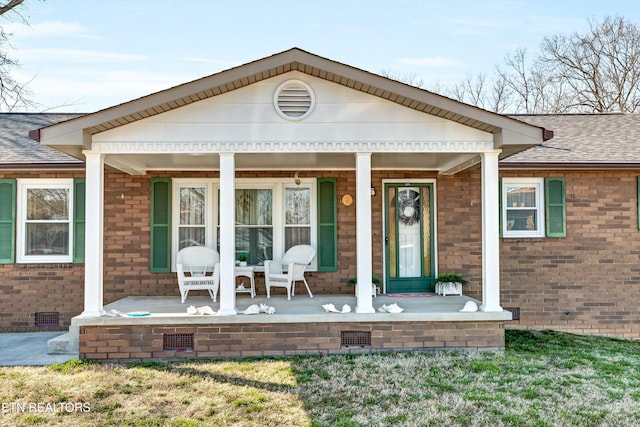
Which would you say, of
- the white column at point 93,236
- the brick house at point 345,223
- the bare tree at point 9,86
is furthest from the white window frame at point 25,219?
the bare tree at point 9,86

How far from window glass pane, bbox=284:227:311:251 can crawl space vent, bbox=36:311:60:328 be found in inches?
144

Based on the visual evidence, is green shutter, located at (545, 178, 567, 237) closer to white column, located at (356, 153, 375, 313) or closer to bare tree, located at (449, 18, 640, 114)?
white column, located at (356, 153, 375, 313)

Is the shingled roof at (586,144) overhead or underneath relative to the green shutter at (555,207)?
overhead

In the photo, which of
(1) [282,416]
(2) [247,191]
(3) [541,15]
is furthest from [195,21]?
(3) [541,15]

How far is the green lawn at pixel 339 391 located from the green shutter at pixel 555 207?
2422 mm

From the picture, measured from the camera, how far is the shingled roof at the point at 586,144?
8312 mm

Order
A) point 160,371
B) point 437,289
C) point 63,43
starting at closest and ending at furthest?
point 160,371 → point 437,289 → point 63,43

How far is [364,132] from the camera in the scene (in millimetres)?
6531

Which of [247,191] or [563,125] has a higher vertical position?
[563,125]

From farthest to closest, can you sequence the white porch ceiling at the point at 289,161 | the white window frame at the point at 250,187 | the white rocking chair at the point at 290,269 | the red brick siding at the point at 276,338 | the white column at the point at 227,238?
the white window frame at the point at 250,187 < the white rocking chair at the point at 290,269 < the white porch ceiling at the point at 289,161 < the white column at the point at 227,238 < the red brick siding at the point at 276,338

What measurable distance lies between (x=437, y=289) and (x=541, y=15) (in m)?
18.9

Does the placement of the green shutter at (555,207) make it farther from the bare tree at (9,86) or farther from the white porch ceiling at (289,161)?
the bare tree at (9,86)

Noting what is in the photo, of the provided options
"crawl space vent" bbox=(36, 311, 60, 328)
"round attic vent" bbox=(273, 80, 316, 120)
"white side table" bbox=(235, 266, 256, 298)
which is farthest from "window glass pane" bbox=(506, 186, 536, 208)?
"crawl space vent" bbox=(36, 311, 60, 328)

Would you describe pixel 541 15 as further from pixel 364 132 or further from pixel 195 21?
pixel 364 132
